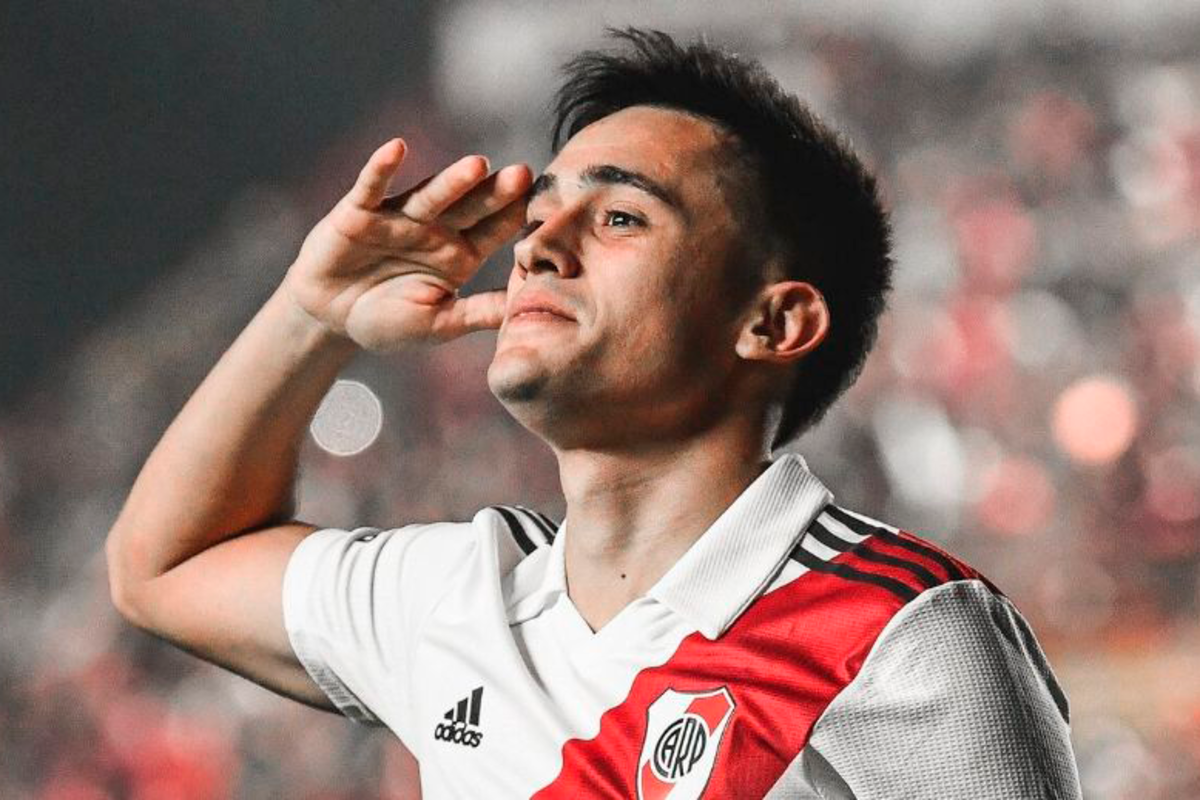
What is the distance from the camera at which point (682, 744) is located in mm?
1060

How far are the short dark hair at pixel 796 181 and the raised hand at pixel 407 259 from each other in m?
0.14

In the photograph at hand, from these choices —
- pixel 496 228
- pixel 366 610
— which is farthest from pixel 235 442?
pixel 496 228

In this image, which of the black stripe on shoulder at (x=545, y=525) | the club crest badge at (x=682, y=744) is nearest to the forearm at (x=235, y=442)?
the black stripe on shoulder at (x=545, y=525)

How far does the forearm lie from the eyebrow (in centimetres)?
27

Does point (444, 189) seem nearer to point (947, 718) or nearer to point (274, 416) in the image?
point (274, 416)

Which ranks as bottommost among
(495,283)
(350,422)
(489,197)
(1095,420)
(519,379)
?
(350,422)

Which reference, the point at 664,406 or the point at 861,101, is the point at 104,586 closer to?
the point at 861,101

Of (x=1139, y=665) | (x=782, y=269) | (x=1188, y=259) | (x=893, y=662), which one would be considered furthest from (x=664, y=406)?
(x=1188, y=259)

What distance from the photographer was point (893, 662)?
1.00m

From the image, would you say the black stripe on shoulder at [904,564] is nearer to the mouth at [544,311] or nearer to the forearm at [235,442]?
the mouth at [544,311]

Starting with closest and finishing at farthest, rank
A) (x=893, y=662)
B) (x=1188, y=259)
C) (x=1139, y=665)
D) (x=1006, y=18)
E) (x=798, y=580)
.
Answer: (x=893, y=662), (x=798, y=580), (x=1139, y=665), (x=1188, y=259), (x=1006, y=18)

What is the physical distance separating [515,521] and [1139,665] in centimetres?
207

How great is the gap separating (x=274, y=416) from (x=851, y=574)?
1.79ft

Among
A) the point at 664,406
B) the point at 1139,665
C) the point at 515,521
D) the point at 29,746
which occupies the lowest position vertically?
the point at 29,746
